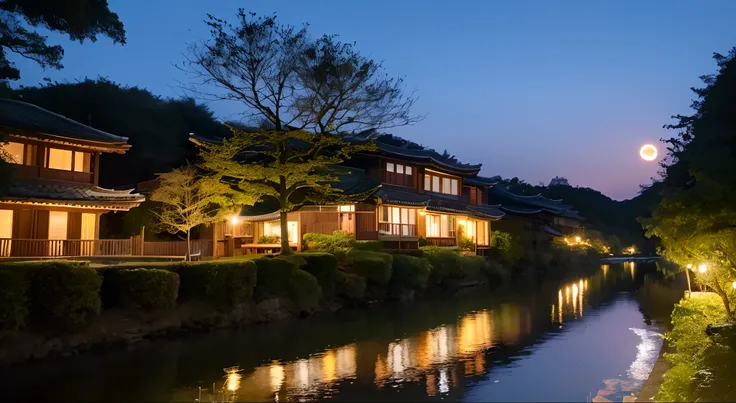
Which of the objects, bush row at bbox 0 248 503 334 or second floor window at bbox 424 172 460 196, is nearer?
bush row at bbox 0 248 503 334

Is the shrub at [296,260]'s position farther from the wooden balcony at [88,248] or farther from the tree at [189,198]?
the wooden balcony at [88,248]

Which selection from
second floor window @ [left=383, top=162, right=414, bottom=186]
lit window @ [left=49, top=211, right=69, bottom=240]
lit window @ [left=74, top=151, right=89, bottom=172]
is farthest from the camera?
second floor window @ [left=383, top=162, right=414, bottom=186]

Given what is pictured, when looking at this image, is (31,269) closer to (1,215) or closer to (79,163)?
(1,215)

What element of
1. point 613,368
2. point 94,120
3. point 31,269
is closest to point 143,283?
point 31,269

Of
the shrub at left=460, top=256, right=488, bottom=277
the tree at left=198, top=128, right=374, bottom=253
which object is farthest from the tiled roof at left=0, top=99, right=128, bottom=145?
the shrub at left=460, top=256, right=488, bottom=277

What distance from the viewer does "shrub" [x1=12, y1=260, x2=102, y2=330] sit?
55.0 ft

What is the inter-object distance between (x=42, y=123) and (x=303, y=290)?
1475 cm

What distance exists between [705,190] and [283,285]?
1729 centimetres

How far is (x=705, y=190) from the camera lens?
14000 mm

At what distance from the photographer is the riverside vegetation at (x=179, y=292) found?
1678cm

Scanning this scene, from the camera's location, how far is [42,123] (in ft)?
88.0

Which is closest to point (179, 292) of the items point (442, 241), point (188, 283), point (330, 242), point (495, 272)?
point (188, 283)

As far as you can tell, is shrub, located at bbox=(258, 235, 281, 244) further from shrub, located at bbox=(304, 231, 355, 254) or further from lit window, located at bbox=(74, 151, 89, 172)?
lit window, located at bbox=(74, 151, 89, 172)

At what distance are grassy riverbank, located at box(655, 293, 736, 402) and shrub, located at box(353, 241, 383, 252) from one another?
56.3 feet
